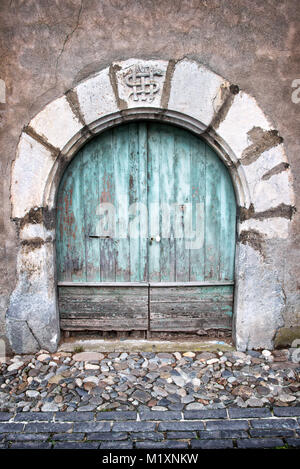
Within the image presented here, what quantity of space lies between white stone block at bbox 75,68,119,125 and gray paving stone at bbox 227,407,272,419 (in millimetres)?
2213

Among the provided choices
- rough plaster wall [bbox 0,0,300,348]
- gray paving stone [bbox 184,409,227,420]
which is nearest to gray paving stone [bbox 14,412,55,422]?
gray paving stone [bbox 184,409,227,420]

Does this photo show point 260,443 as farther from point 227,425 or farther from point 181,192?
point 181,192

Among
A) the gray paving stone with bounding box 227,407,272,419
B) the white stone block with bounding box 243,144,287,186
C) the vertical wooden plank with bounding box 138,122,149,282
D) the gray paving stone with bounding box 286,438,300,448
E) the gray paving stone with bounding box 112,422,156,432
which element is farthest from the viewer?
the vertical wooden plank with bounding box 138,122,149,282

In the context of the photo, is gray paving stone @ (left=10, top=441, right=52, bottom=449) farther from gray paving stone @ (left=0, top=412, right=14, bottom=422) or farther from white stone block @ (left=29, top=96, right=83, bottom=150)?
white stone block @ (left=29, top=96, right=83, bottom=150)

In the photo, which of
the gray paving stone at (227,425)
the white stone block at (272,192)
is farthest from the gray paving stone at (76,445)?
the white stone block at (272,192)

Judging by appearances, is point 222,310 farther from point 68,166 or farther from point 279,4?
point 279,4

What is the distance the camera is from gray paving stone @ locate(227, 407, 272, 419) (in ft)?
7.32

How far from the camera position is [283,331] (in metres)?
2.93

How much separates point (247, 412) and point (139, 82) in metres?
2.36

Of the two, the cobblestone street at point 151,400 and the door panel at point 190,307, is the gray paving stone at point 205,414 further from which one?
the door panel at point 190,307

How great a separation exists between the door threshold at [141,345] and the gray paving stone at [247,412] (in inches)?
27.4

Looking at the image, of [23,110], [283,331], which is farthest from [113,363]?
[23,110]

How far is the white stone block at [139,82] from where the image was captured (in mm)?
2633
